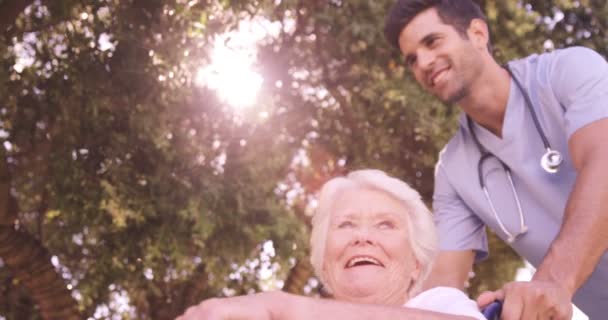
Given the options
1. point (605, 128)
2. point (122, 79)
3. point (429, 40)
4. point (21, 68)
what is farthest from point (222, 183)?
point (605, 128)

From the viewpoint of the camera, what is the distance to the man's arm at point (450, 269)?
336 cm

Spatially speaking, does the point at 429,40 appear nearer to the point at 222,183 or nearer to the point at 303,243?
the point at 222,183

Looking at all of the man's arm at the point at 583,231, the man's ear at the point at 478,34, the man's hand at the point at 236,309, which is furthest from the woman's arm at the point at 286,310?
the man's ear at the point at 478,34

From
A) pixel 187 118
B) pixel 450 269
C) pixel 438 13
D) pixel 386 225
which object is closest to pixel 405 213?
pixel 386 225

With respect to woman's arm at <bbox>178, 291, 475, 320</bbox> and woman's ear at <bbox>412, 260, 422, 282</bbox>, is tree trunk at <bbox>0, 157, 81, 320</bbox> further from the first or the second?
woman's arm at <bbox>178, 291, 475, 320</bbox>

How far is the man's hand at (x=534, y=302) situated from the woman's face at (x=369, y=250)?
82 cm

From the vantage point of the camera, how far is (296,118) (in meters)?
9.91

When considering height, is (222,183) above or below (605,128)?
above

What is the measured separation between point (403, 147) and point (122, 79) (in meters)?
3.75

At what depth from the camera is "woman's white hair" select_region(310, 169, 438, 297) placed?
325cm

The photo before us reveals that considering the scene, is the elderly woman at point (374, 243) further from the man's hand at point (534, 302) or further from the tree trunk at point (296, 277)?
the tree trunk at point (296, 277)

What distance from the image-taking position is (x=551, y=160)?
321 cm

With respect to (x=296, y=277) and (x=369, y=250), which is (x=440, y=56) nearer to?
(x=369, y=250)

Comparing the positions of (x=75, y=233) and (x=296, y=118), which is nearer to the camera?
(x=75, y=233)
